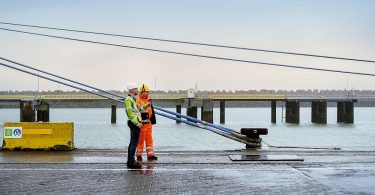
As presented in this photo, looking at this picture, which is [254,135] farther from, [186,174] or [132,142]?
[186,174]

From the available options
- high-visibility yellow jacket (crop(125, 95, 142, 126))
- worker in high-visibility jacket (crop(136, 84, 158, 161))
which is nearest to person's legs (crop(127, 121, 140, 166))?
high-visibility yellow jacket (crop(125, 95, 142, 126))

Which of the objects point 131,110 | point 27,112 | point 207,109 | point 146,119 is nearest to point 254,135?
point 146,119

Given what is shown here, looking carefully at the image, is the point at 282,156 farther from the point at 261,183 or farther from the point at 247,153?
the point at 261,183

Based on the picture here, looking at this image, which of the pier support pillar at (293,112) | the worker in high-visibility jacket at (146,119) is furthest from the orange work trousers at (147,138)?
the pier support pillar at (293,112)

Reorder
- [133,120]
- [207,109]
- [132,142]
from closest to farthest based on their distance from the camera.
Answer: [133,120] → [132,142] → [207,109]

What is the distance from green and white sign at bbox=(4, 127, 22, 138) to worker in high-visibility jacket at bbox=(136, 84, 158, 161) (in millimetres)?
3846

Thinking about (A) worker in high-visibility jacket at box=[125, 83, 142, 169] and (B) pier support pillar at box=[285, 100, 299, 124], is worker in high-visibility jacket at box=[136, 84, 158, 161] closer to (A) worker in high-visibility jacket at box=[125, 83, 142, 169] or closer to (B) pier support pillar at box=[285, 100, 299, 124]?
(A) worker in high-visibility jacket at box=[125, 83, 142, 169]

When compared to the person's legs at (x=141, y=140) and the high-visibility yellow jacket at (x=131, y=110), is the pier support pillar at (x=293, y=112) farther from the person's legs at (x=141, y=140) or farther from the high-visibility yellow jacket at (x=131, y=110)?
the high-visibility yellow jacket at (x=131, y=110)

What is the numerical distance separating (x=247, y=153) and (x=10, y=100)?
233ft

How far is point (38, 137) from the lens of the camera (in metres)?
13.4

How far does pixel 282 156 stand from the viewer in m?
11.9

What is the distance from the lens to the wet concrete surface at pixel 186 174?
7953 mm

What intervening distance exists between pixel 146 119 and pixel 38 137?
374cm

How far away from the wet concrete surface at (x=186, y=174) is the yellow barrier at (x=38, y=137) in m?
0.58
